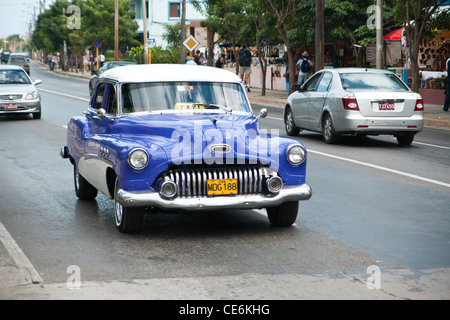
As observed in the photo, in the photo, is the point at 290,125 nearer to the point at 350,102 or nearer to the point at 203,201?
the point at 350,102

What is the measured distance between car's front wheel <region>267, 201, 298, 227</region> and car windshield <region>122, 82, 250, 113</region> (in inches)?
54.1

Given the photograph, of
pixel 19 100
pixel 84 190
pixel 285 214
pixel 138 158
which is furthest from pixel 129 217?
pixel 19 100

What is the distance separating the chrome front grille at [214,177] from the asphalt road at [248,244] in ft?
1.52

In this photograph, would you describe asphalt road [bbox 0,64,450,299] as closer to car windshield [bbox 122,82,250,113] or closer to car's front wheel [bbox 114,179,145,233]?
car's front wheel [bbox 114,179,145,233]

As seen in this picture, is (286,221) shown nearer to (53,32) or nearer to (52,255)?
(52,255)

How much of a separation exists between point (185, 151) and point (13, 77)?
59.4 feet

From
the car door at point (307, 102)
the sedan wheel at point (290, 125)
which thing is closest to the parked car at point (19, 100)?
the sedan wheel at point (290, 125)

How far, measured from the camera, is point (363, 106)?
15570 millimetres

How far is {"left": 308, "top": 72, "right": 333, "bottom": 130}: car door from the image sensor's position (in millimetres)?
16569

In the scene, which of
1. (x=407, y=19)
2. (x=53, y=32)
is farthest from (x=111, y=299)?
(x=53, y=32)

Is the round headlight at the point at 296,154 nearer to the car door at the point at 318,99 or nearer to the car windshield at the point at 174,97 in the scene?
the car windshield at the point at 174,97

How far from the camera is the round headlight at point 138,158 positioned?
7289 millimetres

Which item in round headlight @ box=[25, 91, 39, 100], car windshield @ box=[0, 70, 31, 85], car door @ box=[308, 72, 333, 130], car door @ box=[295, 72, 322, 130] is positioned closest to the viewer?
car door @ box=[308, 72, 333, 130]

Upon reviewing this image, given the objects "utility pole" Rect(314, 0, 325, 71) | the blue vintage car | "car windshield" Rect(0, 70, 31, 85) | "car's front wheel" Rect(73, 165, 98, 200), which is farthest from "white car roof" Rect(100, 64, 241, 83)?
"utility pole" Rect(314, 0, 325, 71)
